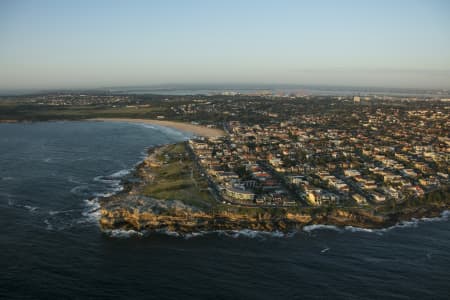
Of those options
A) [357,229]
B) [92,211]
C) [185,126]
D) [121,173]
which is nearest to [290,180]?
[357,229]

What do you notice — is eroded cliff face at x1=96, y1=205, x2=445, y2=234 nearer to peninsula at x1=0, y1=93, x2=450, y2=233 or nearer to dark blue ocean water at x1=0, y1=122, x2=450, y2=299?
peninsula at x1=0, y1=93, x2=450, y2=233

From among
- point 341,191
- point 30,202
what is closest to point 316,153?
point 341,191

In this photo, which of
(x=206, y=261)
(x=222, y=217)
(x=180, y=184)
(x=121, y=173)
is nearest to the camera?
(x=206, y=261)

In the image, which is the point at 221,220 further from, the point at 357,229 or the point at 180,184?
the point at 357,229

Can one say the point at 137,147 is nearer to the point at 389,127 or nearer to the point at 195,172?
the point at 195,172

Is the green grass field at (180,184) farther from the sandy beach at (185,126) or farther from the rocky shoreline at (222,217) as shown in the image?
the sandy beach at (185,126)

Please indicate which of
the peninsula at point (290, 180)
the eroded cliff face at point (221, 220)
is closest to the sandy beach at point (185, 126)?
the peninsula at point (290, 180)
